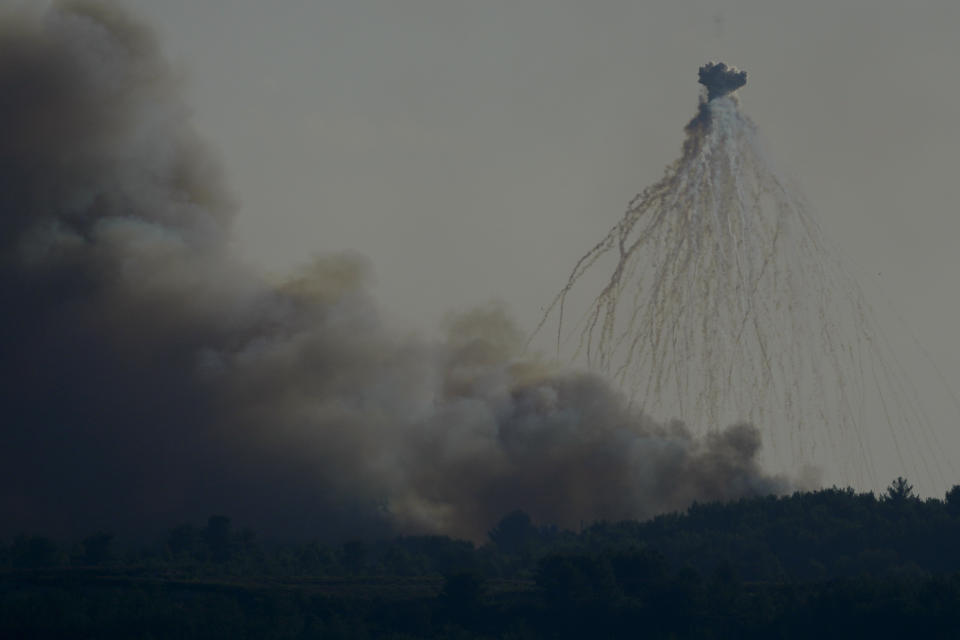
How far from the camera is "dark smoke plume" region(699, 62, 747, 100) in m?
118

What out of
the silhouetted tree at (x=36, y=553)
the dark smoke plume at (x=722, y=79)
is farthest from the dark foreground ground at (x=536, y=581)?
the dark smoke plume at (x=722, y=79)

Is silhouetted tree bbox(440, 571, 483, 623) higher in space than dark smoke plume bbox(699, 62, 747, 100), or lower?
lower

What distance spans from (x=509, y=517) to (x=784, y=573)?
38687mm

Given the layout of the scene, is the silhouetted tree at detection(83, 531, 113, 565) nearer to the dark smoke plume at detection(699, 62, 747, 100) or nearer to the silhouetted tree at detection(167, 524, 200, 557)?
the silhouetted tree at detection(167, 524, 200, 557)

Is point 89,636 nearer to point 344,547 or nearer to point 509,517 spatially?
point 344,547

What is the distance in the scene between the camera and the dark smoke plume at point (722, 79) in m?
118

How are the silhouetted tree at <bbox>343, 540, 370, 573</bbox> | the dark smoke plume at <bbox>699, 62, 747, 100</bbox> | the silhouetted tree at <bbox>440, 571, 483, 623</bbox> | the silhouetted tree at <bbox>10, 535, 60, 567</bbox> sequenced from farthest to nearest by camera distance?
the silhouetted tree at <bbox>343, 540, 370, 573</bbox>
the silhouetted tree at <bbox>10, 535, 60, 567</bbox>
the silhouetted tree at <bbox>440, 571, 483, 623</bbox>
the dark smoke plume at <bbox>699, 62, 747, 100</bbox>

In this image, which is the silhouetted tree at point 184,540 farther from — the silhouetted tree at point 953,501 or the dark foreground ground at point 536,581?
the silhouetted tree at point 953,501

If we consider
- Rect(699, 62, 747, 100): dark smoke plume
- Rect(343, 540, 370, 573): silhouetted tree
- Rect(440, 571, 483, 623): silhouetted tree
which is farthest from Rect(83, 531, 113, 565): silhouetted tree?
Rect(699, 62, 747, 100): dark smoke plume

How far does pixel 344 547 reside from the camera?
170250mm

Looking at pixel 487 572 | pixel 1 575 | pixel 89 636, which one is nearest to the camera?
pixel 89 636

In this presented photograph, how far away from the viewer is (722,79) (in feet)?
388

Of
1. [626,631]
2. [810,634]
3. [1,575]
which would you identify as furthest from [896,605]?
[1,575]

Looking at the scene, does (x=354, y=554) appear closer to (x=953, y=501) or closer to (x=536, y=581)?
(x=536, y=581)
